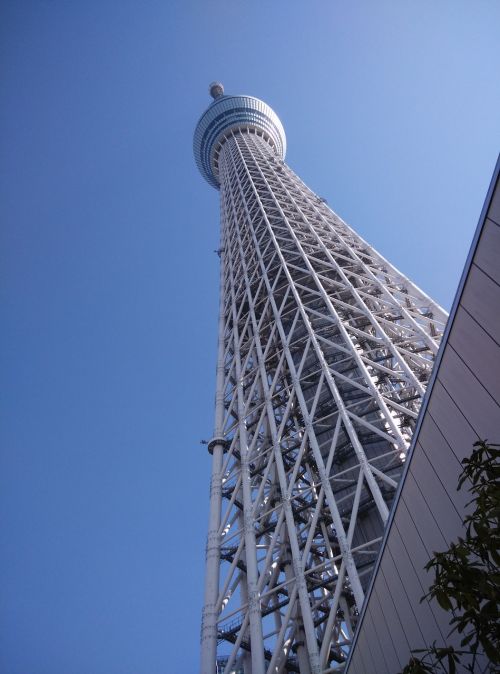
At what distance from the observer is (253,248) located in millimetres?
32406

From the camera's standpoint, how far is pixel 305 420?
666 inches

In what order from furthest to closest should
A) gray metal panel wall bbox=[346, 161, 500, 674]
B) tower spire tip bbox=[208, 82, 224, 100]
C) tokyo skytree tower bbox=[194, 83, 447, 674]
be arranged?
tower spire tip bbox=[208, 82, 224, 100] < tokyo skytree tower bbox=[194, 83, 447, 674] < gray metal panel wall bbox=[346, 161, 500, 674]

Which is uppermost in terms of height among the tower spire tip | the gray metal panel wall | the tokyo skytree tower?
the tower spire tip

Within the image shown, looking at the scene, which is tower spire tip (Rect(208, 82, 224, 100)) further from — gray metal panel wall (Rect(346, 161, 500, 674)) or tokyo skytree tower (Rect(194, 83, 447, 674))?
gray metal panel wall (Rect(346, 161, 500, 674))

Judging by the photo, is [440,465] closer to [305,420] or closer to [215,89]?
[305,420]

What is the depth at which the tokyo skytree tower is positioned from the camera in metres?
13.6

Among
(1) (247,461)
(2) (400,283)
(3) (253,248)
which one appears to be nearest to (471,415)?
(1) (247,461)

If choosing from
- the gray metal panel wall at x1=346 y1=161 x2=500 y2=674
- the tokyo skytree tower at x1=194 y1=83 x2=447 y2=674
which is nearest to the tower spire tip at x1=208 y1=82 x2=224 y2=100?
the tokyo skytree tower at x1=194 y1=83 x2=447 y2=674

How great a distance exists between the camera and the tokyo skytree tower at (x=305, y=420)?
534 inches

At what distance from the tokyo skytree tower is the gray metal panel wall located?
4523mm

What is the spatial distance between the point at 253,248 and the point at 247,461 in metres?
17.0

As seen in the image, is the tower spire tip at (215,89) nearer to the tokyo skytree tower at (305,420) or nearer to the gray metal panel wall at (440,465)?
the tokyo skytree tower at (305,420)

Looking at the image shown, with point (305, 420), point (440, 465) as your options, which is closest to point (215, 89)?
point (305, 420)

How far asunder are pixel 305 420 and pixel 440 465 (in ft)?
33.7
